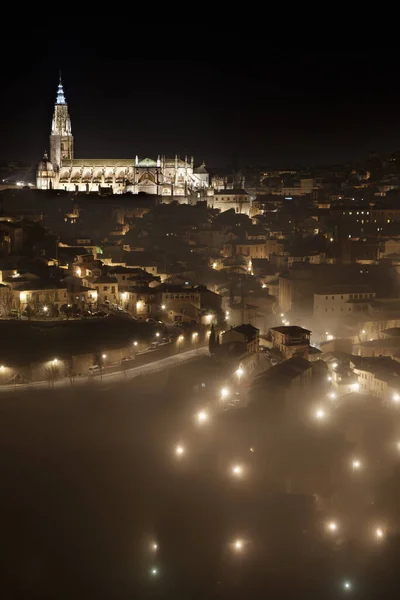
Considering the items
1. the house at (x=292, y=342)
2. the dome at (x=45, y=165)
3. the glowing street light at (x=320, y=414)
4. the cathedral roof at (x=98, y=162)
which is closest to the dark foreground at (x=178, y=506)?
the glowing street light at (x=320, y=414)

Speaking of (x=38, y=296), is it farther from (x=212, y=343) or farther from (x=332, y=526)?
(x=332, y=526)

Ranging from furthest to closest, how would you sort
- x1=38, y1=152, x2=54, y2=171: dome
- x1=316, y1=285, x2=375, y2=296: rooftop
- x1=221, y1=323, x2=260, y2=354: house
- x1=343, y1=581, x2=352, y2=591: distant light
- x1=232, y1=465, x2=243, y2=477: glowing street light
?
x1=38, y1=152, x2=54, y2=171: dome, x1=316, y1=285, x2=375, y2=296: rooftop, x1=221, y1=323, x2=260, y2=354: house, x1=232, y1=465, x2=243, y2=477: glowing street light, x1=343, y1=581, x2=352, y2=591: distant light

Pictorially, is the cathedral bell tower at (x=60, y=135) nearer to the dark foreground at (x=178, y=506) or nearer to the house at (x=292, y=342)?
the house at (x=292, y=342)

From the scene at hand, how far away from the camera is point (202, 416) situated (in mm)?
12961

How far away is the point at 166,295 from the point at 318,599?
11.3 metres

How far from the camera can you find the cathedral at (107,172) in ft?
128

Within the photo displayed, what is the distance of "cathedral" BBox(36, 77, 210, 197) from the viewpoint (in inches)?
1542

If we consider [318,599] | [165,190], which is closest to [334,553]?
[318,599]

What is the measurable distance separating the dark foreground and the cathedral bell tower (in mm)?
30823

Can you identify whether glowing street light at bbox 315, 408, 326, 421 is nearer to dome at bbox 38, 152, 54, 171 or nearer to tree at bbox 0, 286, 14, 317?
tree at bbox 0, 286, 14, 317

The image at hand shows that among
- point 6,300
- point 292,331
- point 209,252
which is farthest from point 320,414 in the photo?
point 209,252

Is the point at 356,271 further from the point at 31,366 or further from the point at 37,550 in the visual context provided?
the point at 37,550

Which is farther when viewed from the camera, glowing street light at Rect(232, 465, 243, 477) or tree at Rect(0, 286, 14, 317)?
tree at Rect(0, 286, 14, 317)

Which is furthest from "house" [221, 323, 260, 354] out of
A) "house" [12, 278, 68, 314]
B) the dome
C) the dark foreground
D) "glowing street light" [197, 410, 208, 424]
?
the dome
